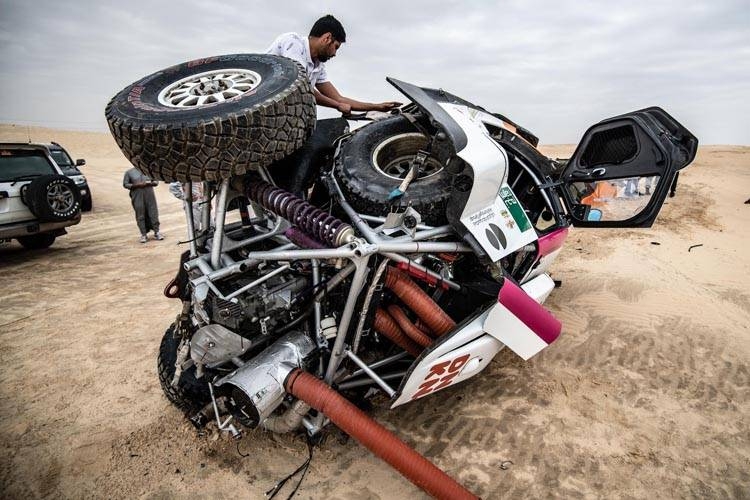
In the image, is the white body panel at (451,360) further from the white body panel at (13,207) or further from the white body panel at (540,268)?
the white body panel at (13,207)

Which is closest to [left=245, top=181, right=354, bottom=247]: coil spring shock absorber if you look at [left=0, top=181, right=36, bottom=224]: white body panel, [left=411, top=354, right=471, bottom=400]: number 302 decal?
[left=411, top=354, right=471, bottom=400]: number 302 decal

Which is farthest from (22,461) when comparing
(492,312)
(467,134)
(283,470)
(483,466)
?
(467,134)

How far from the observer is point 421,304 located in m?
2.62

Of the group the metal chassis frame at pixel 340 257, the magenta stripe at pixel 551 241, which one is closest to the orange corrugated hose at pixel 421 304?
the metal chassis frame at pixel 340 257

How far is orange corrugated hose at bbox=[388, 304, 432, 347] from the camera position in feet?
8.91

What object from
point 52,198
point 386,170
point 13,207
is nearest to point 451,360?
point 386,170

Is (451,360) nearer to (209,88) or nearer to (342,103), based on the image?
(209,88)

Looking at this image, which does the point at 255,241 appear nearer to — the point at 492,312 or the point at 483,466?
the point at 492,312

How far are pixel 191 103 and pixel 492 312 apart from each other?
86.4 inches

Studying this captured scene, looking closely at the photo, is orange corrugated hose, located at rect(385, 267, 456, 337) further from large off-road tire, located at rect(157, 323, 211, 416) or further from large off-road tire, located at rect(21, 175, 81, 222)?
large off-road tire, located at rect(21, 175, 81, 222)

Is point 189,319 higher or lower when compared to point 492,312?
lower

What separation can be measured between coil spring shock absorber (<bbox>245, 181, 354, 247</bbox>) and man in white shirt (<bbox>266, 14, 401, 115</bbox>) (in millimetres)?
1688

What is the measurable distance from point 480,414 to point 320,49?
3.45 metres

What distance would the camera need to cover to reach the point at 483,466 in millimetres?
2650
